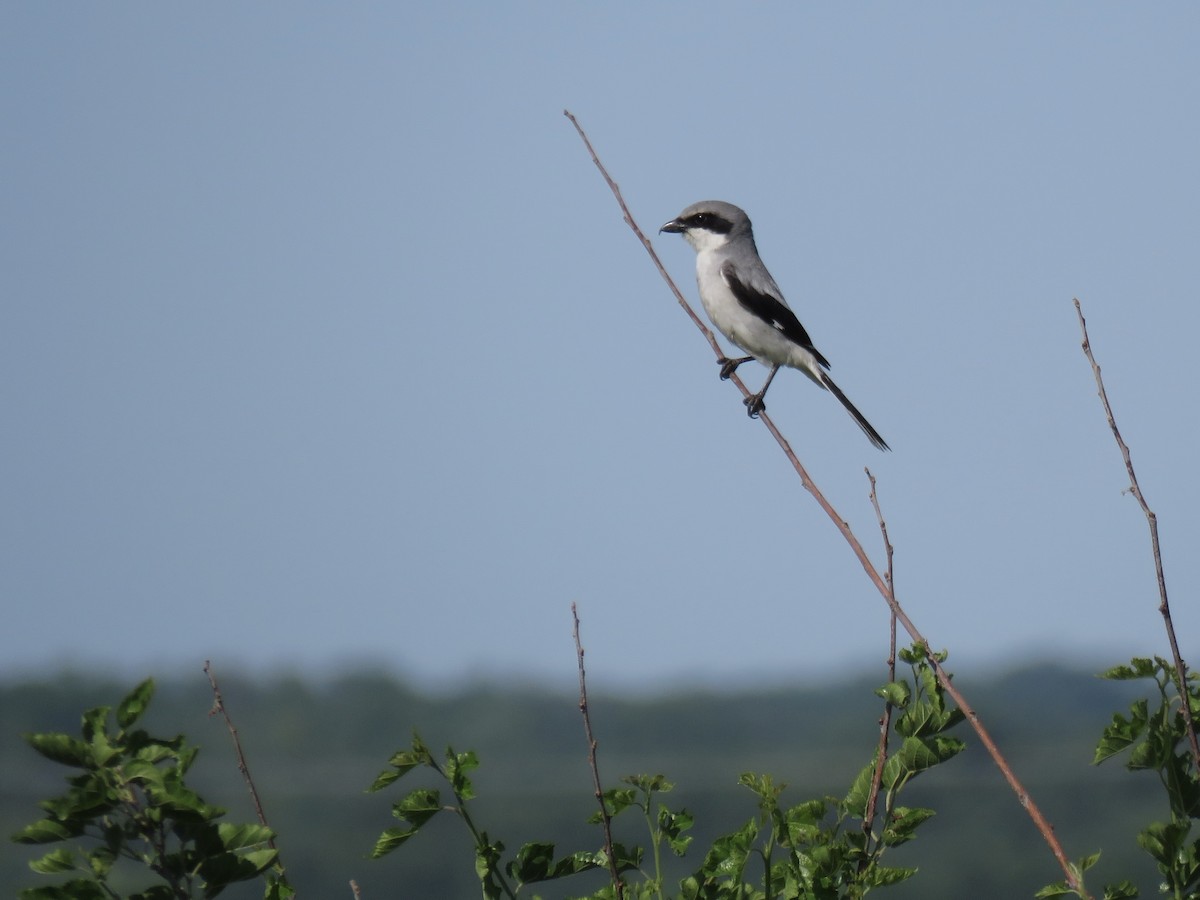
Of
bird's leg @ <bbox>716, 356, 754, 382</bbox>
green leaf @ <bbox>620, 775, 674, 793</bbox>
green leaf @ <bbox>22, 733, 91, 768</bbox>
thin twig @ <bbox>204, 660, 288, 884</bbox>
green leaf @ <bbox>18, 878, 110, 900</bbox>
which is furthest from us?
bird's leg @ <bbox>716, 356, 754, 382</bbox>

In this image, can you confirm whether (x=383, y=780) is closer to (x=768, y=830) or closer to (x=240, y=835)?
(x=240, y=835)

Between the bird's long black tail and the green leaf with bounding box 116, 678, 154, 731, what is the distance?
6528mm

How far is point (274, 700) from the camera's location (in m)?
63.6

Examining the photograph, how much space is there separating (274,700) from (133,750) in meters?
63.8

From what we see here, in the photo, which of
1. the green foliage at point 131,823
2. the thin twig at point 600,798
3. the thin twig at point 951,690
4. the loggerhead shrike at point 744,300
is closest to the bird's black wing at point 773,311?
the loggerhead shrike at point 744,300

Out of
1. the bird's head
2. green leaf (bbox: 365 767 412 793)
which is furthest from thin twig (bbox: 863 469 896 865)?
the bird's head

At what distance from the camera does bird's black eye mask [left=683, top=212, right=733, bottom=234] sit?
9.34 m

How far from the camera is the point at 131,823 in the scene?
211 cm

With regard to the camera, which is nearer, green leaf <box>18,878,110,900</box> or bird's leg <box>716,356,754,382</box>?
green leaf <box>18,878,110,900</box>

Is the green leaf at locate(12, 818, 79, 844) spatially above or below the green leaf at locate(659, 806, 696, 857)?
above

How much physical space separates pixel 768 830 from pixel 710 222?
22.7 feet

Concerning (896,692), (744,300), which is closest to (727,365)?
(744,300)

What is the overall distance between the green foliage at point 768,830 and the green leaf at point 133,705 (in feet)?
1.95

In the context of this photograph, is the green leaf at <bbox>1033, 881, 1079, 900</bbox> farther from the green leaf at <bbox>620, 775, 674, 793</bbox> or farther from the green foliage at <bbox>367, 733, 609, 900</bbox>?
the green foliage at <bbox>367, 733, 609, 900</bbox>
